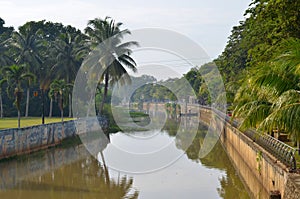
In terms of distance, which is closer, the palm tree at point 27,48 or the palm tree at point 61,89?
the palm tree at point 61,89

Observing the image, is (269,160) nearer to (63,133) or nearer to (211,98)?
(63,133)

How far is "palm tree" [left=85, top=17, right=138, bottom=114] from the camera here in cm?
3616

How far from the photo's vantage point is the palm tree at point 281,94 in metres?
8.28

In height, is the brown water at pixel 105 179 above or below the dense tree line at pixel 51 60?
below

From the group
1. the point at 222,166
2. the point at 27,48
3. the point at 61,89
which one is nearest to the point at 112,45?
the point at 61,89

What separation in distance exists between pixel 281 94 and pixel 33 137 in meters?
16.9

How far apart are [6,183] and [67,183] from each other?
7.40ft

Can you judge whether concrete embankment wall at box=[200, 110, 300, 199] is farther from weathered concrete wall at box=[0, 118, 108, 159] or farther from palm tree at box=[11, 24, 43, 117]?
palm tree at box=[11, 24, 43, 117]

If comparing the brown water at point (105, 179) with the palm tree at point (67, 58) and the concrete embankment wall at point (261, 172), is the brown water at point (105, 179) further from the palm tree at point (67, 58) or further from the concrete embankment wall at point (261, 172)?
the palm tree at point (67, 58)

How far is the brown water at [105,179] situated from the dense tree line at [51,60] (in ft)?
28.6

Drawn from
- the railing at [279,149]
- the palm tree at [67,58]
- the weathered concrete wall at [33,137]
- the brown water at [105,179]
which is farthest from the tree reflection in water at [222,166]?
the palm tree at [67,58]

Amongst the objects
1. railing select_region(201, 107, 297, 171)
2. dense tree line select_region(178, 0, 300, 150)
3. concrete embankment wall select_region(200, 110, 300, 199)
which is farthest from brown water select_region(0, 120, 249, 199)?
dense tree line select_region(178, 0, 300, 150)

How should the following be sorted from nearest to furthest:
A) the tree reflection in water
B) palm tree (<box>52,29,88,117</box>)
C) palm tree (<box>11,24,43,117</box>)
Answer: the tree reflection in water → palm tree (<box>52,29,88,117</box>) → palm tree (<box>11,24,43,117</box>)

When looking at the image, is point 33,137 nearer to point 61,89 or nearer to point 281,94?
point 61,89
